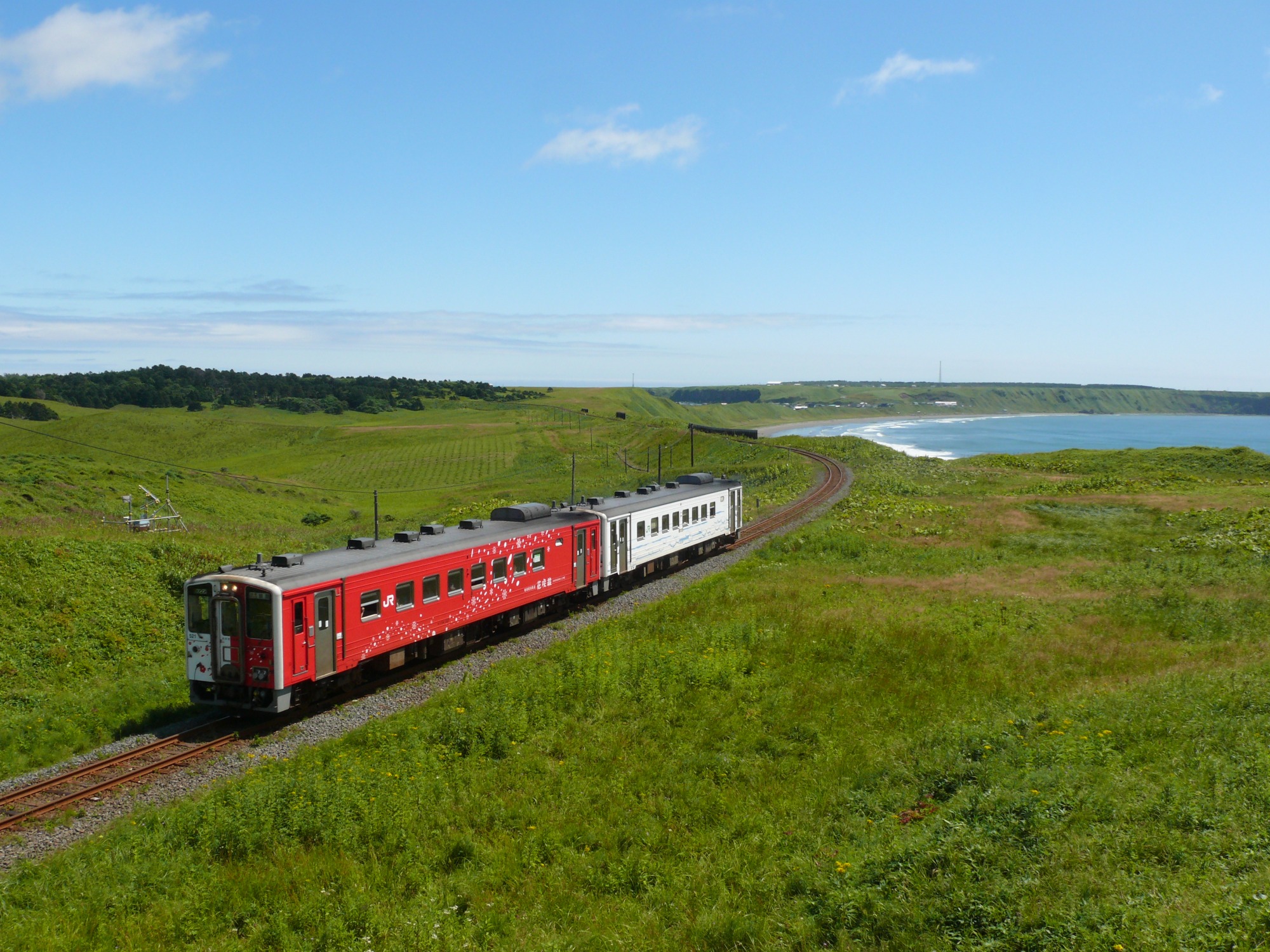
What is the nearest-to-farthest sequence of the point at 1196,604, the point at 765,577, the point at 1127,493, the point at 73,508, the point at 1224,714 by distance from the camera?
the point at 1224,714 → the point at 1196,604 → the point at 765,577 → the point at 73,508 → the point at 1127,493

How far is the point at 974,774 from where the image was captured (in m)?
12.6

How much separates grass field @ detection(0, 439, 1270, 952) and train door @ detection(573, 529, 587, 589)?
435 centimetres

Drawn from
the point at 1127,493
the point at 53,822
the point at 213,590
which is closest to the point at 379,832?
the point at 53,822

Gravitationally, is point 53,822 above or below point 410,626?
below

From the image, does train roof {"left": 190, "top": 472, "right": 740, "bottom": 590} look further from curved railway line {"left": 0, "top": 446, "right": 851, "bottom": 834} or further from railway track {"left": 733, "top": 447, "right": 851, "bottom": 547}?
railway track {"left": 733, "top": 447, "right": 851, "bottom": 547}

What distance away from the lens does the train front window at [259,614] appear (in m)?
17.6

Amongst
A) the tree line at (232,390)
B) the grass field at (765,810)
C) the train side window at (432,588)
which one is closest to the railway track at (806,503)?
the grass field at (765,810)

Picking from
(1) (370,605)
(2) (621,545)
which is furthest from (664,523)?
(1) (370,605)

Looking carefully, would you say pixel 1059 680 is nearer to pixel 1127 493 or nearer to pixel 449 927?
pixel 449 927

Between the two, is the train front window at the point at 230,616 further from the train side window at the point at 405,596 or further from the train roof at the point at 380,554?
Answer: the train side window at the point at 405,596

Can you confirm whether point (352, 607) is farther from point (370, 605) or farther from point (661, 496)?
point (661, 496)

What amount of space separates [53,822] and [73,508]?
3899 centimetres

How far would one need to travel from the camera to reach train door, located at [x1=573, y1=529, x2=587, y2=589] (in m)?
28.2

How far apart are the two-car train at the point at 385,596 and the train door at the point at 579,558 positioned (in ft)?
0.14
